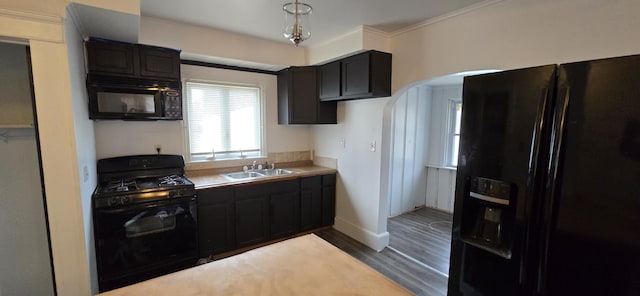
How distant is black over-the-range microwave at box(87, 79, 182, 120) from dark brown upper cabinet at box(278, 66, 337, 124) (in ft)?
4.18

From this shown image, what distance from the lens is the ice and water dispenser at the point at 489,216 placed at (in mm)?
1551

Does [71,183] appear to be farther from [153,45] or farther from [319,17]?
[319,17]

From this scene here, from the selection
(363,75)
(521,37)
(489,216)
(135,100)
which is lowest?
(489,216)

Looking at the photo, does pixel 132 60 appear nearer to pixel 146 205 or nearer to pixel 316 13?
pixel 146 205

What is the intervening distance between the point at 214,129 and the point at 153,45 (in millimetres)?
1117

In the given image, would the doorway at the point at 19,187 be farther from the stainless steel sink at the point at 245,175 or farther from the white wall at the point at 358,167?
the white wall at the point at 358,167

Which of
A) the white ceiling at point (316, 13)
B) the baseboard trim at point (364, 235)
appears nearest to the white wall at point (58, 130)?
the white ceiling at point (316, 13)

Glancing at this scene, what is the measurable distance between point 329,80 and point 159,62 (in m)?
1.79

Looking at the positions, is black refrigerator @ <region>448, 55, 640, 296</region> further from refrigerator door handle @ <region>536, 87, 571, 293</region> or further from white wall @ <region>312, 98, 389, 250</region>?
white wall @ <region>312, 98, 389, 250</region>

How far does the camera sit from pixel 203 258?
280 centimetres

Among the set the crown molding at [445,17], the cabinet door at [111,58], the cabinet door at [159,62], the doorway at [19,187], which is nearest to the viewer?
the doorway at [19,187]

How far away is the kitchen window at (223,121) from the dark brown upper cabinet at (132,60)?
0.49 metres

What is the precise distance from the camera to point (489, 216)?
170 centimetres

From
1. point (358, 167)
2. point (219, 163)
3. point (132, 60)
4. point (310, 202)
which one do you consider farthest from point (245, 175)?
point (132, 60)
